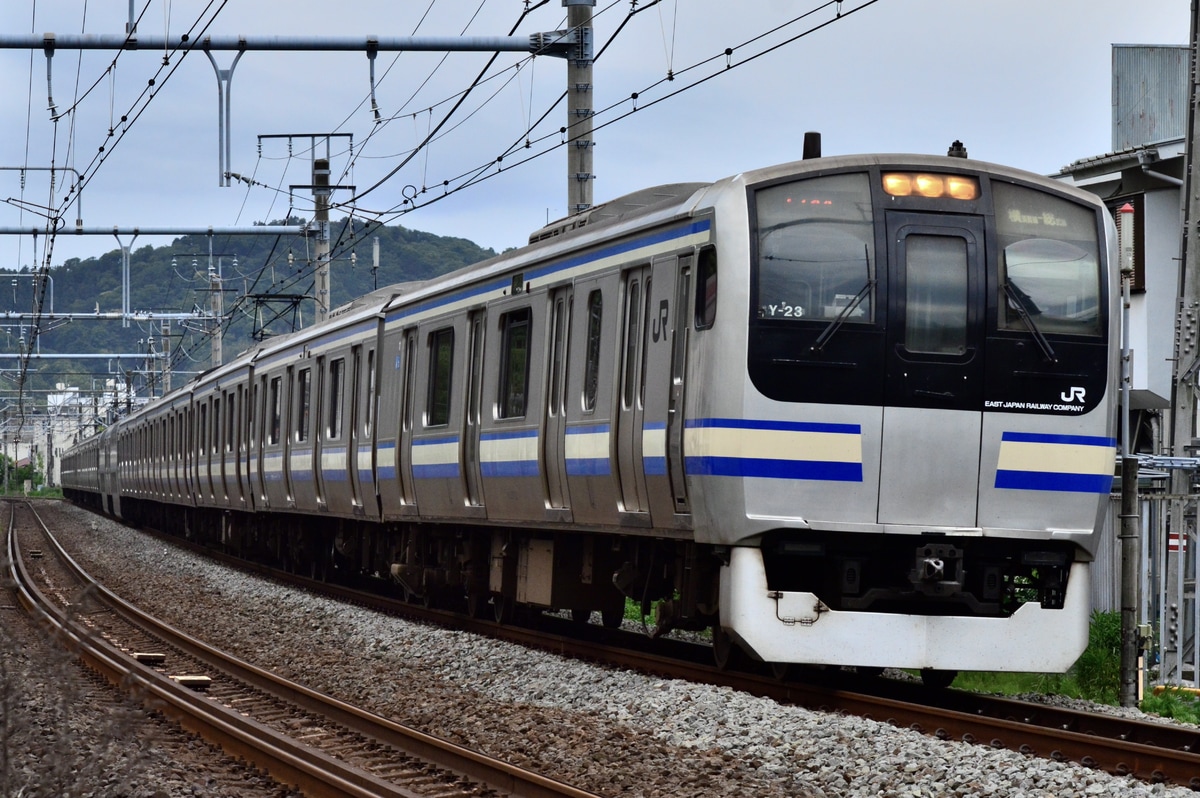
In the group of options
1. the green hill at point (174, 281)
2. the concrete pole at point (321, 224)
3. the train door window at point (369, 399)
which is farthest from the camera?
the green hill at point (174, 281)

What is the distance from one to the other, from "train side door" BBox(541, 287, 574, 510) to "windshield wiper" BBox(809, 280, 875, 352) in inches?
111

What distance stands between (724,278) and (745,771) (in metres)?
2.90

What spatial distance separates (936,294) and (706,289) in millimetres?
1308

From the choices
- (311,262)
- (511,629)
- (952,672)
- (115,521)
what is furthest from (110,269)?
(952,672)

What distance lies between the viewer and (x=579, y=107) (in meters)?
15.4

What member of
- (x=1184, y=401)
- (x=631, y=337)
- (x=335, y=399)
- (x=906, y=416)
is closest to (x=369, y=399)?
(x=335, y=399)

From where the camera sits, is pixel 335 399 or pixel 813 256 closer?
pixel 813 256

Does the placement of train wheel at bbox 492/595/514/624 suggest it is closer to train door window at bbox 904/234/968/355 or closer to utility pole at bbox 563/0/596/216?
utility pole at bbox 563/0/596/216

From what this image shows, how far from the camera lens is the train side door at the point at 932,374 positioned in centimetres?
895

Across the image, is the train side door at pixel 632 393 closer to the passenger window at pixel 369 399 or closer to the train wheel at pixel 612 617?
the train wheel at pixel 612 617

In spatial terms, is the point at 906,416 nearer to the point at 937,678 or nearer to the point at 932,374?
the point at 932,374

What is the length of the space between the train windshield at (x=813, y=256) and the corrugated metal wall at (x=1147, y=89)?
58.0 ft

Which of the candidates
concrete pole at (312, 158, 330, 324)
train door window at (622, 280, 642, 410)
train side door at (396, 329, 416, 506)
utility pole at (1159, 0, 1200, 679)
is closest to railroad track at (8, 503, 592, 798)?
train side door at (396, 329, 416, 506)

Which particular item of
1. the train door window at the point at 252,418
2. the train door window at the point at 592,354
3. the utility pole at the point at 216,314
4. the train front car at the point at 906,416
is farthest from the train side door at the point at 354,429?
the utility pole at the point at 216,314
